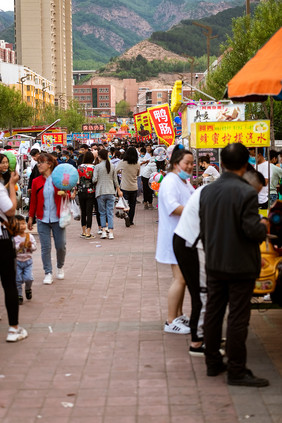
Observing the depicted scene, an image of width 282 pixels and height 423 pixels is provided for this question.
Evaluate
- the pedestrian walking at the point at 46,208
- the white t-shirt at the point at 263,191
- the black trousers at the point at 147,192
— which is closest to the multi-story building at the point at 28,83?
the black trousers at the point at 147,192

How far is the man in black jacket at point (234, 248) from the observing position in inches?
202

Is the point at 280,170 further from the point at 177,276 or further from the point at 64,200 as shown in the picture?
the point at 177,276

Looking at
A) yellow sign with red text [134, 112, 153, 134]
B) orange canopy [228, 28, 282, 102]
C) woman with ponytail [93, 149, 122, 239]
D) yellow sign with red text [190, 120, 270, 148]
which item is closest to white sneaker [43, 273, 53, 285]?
yellow sign with red text [190, 120, 270, 148]

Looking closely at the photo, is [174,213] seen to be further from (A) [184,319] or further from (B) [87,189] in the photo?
(B) [87,189]

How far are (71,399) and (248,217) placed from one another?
1.78m

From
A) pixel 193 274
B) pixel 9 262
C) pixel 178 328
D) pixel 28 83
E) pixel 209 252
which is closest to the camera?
pixel 209 252

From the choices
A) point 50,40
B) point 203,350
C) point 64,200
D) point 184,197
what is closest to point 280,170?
point 64,200

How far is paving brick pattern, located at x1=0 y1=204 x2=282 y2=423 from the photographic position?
4.84 metres

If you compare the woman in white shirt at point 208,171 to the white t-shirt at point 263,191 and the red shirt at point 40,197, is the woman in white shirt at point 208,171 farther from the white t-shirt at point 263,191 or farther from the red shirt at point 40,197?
the red shirt at point 40,197

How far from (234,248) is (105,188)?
899cm

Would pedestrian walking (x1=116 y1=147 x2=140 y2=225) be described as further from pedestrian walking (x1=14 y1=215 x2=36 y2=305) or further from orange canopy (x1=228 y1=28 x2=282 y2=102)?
orange canopy (x1=228 y1=28 x2=282 y2=102)

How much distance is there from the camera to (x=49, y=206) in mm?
9547

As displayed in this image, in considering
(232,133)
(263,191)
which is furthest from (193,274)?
(263,191)

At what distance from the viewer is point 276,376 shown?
5.50 m
